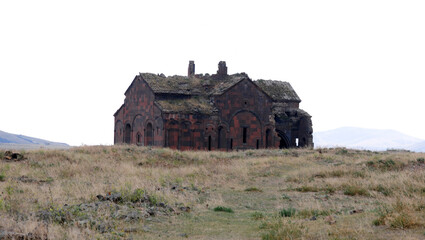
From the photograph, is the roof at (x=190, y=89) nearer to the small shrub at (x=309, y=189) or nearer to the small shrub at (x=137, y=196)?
the small shrub at (x=309, y=189)

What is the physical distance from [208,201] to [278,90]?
35427mm

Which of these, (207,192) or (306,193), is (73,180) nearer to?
(207,192)

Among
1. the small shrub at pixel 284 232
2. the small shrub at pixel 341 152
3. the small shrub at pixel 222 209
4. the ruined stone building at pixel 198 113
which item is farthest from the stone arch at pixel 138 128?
the small shrub at pixel 284 232

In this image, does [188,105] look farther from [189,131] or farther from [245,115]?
[245,115]

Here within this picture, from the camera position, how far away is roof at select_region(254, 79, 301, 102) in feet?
153

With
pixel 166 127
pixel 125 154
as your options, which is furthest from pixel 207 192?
pixel 166 127

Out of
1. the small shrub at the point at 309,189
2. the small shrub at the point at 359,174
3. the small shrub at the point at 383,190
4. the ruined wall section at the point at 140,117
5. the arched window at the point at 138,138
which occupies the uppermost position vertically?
the ruined wall section at the point at 140,117

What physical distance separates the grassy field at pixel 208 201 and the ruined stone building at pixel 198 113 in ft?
39.8

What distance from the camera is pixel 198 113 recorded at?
3756cm

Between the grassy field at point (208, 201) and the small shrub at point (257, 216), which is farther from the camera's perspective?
the small shrub at point (257, 216)

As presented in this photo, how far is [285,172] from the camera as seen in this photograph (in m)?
22.7

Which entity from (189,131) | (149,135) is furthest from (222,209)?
(149,135)

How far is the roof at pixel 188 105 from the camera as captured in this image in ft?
121

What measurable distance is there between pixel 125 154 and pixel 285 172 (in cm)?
926
